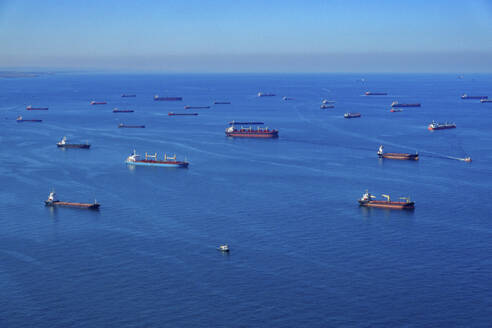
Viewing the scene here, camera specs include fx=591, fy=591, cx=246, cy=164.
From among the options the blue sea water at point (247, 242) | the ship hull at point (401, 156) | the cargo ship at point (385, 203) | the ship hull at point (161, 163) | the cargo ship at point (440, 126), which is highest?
the cargo ship at point (440, 126)

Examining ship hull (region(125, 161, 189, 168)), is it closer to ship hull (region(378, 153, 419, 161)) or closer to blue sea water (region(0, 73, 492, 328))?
blue sea water (region(0, 73, 492, 328))

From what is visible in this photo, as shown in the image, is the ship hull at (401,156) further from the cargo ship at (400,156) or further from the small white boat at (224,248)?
the small white boat at (224,248)

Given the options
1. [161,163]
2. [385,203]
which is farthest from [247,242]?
[161,163]

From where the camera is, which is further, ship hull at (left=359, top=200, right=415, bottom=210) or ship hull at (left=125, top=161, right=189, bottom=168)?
ship hull at (left=125, top=161, right=189, bottom=168)

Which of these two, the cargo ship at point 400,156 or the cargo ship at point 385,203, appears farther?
the cargo ship at point 400,156

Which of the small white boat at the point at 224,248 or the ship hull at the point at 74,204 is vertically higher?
the ship hull at the point at 74,204

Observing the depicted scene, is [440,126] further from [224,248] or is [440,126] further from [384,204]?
[224,248]

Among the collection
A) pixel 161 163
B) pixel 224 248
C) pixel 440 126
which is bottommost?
pixel 224 248

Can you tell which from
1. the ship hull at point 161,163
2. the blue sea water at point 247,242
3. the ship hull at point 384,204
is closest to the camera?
the blue sea water at point 247,242

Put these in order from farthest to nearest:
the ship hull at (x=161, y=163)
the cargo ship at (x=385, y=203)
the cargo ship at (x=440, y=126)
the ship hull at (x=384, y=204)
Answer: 1. the cargo ship at (x=440, y=126)
2. the ship hull at (x=161, y=163)
3. the ship hull at (x=384, y=204)
4. the cargo ship at (x=385, y=203)

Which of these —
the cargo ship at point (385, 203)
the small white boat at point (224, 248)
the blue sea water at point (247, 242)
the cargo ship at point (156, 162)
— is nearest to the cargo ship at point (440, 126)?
the blue sea water at point (247, 242)

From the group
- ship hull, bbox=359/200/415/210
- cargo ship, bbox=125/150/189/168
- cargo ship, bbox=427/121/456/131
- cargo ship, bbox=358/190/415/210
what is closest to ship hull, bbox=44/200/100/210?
cargo ship, bbox=125/150/189/168

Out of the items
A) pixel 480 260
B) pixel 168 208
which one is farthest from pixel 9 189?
pixel 480 260
